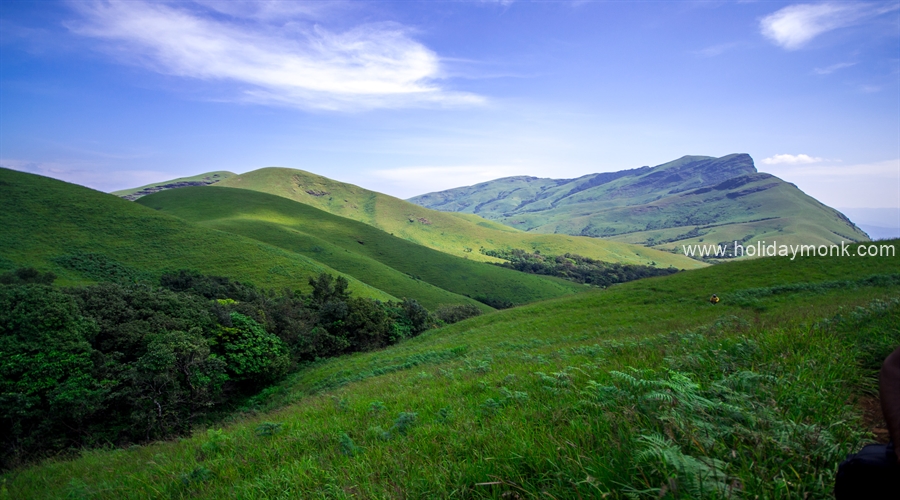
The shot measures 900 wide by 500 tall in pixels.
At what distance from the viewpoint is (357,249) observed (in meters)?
122

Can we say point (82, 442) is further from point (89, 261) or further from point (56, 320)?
point (89, 261)

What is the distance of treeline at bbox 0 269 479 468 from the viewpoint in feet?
65.2

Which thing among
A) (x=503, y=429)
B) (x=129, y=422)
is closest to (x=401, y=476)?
(x=503, y=429)

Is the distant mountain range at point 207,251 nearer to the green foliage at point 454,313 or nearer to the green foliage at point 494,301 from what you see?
the green foliage at point 494,301

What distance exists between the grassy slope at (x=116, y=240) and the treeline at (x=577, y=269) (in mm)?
85031

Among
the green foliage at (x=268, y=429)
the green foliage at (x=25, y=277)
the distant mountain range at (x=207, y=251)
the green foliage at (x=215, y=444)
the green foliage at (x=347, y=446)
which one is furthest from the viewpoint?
the distant mountain range at (x=207, y=251)

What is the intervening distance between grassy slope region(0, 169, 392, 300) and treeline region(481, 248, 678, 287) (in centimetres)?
8503

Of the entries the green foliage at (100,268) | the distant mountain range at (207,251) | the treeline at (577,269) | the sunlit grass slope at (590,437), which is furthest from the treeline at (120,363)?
the treeline at (577,269)

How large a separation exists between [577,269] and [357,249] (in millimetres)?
87760

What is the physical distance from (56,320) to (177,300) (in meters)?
8.67

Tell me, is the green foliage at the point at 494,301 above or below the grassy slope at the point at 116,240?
below

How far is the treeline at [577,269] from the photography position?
464ft

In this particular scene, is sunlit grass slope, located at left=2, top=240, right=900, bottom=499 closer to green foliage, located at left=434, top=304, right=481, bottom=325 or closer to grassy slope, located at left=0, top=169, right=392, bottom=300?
green foliage, located at left=434, top=304, right=481, bottom=325

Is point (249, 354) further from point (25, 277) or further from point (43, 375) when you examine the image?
point (25, 277)
